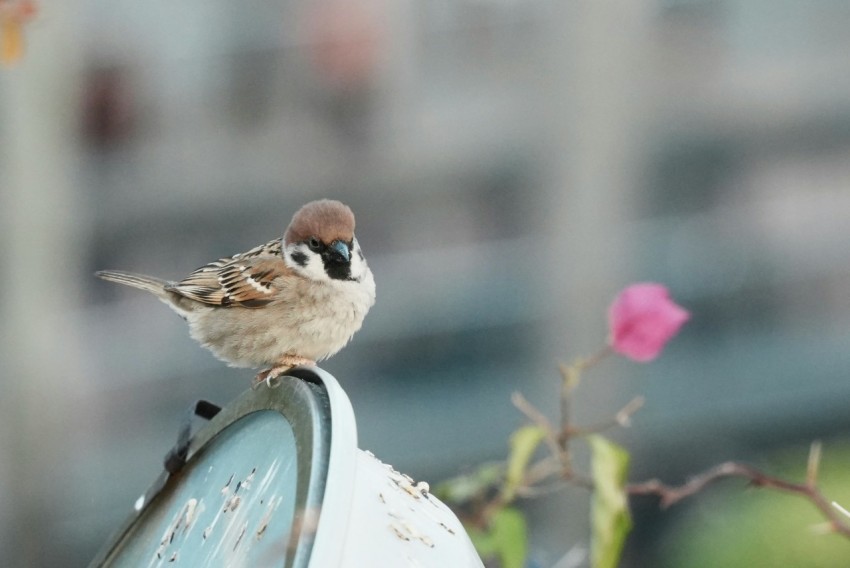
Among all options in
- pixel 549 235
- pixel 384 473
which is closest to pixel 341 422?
pixel 384 473

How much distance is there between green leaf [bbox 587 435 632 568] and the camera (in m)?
1.34

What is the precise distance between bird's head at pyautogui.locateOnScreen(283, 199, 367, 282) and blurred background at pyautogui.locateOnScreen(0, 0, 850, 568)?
83.9 inches

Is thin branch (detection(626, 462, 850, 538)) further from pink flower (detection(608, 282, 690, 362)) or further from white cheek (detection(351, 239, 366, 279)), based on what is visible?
white cheek (detection(351, 239, 366, 279))

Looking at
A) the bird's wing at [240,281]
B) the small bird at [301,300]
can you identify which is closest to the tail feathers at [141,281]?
the bird's wing at [240,281]

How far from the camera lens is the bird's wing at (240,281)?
1.89 m

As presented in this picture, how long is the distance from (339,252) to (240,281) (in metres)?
0.23

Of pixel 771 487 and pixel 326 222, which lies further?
pixel 326 222

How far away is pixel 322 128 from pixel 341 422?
315cm

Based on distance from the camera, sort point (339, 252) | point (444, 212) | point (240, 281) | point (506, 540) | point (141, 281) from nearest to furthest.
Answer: point (506, 540)
point (339, 252)
point (240, 281)
point (141, 281)
point (444, 212)

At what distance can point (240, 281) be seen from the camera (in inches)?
76.9

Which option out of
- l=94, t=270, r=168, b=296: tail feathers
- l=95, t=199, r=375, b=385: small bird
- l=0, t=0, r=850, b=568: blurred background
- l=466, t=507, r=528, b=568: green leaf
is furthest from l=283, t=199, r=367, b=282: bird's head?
l=0, t=0, r=850, b=568: blurred background

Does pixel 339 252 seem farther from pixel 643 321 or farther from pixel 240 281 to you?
pixel 643 321

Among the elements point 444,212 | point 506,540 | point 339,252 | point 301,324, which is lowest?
point 444,212

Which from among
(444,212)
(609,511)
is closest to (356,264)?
(609,511)
